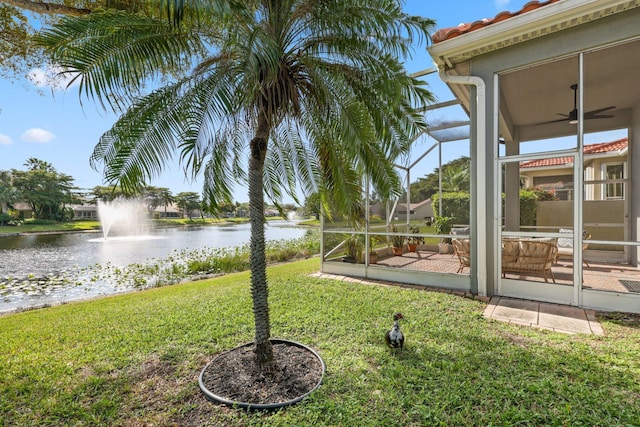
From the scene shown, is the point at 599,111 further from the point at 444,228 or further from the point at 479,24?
the point at 444,228

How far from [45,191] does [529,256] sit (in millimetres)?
56140

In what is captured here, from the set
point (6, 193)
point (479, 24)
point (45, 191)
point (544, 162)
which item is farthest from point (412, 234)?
point (45, 191)

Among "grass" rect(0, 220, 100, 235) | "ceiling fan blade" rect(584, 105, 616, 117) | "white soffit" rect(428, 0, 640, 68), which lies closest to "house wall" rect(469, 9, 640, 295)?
"white soffit" rect(428, 0, 640, 68)

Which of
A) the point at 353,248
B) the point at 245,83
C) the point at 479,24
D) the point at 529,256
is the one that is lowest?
the point at 353,248

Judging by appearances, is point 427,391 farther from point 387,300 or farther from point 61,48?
point 61,48

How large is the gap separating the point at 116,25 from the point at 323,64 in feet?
6.76

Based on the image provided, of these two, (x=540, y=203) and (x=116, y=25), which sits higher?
(x=116, y=25)

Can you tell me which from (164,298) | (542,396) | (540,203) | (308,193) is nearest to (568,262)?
(540,203)

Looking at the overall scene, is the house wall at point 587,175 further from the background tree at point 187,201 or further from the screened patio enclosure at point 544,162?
the background tree at point 187,201

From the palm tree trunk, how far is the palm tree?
0.5 inches

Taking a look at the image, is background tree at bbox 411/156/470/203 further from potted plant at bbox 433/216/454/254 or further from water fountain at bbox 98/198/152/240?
water fountain at bbox 98/198/152/240

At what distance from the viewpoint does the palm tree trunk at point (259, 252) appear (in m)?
3.29

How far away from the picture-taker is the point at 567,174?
7312 mm

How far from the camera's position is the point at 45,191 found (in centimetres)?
4169
